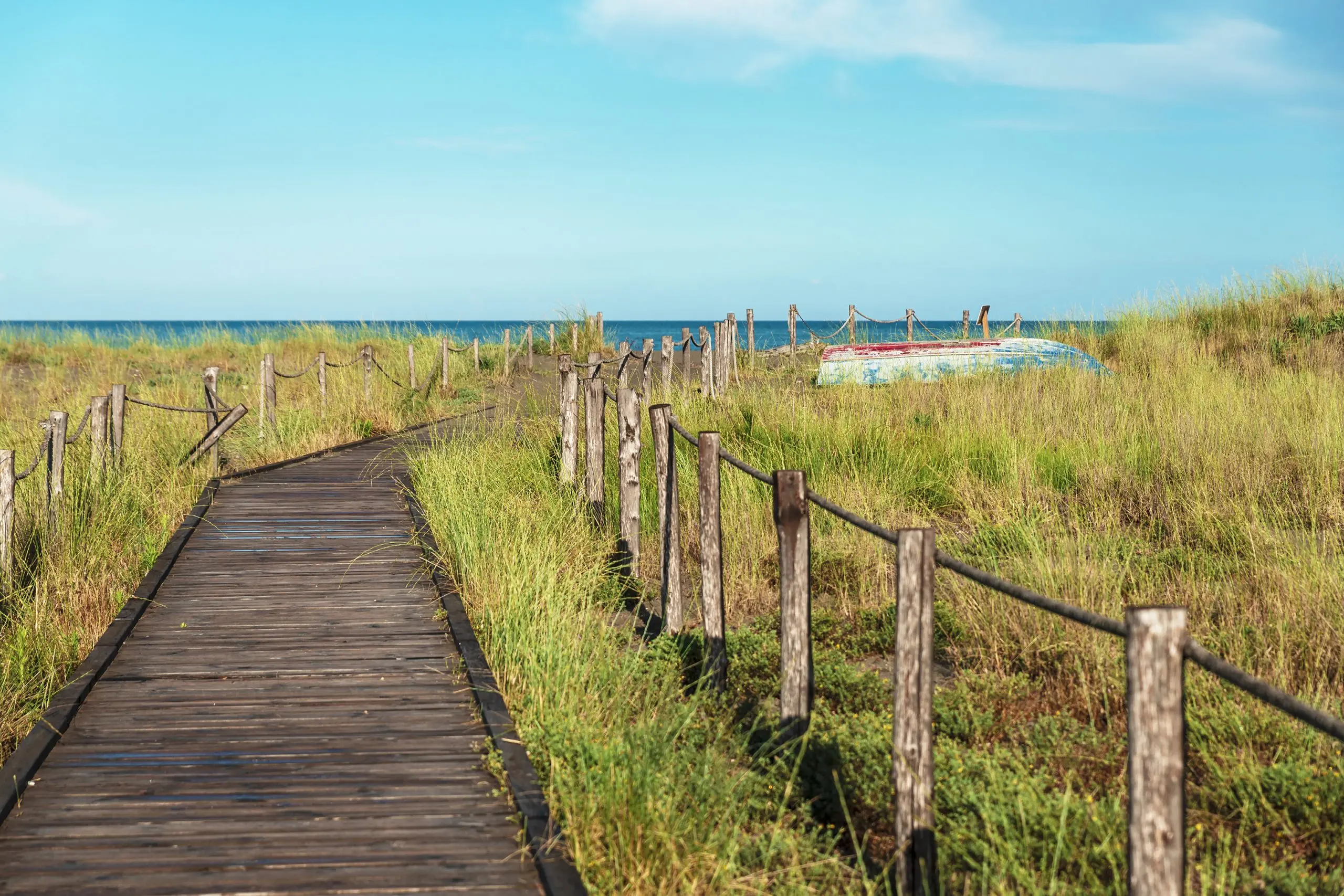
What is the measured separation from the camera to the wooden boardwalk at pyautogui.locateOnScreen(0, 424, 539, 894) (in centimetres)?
347

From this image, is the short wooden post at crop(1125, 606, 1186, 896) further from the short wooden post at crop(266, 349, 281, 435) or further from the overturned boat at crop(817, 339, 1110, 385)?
the overturned boat at crop(817, 339, 1110, 385)

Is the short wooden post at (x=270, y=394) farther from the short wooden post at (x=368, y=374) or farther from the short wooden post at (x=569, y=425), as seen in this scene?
the short wooden post at (x=569, y=425)

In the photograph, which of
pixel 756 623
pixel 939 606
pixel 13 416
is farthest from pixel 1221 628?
pixel 13 416

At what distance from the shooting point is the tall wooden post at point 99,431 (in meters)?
8.31

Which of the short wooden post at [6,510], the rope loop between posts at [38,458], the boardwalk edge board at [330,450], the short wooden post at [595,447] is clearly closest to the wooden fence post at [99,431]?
the rope loop between posts at [38,458]

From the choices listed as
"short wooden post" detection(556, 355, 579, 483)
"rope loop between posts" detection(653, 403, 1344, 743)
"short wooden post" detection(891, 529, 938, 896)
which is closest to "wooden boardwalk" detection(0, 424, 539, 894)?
"short wooden post" detection(891, 529, 938, 896)

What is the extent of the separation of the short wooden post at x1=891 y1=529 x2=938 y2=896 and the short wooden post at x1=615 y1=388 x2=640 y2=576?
156 inches

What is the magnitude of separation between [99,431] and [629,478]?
4446 millimetres

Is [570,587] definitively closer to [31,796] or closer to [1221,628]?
[31,796]

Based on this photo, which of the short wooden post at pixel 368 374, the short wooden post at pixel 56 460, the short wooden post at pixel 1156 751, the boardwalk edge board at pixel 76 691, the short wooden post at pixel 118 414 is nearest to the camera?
the short wooden post at pixel 1156 751

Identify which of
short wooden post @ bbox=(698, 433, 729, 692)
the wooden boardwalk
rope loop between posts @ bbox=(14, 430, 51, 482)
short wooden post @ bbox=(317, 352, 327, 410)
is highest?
short wooden post @ bbox=(317, 352, 327, 410)

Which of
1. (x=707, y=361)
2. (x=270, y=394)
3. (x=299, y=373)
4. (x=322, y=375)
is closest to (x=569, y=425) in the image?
(x=270, y=394)

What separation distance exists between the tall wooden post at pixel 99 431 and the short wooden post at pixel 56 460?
70 cm

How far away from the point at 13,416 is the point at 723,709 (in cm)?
1187
